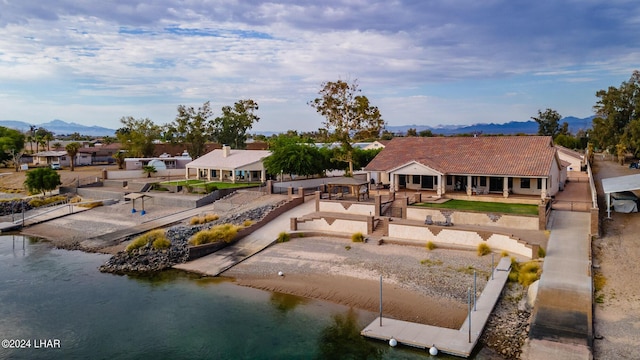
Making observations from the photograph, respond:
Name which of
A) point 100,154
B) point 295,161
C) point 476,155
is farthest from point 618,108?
point 100,154

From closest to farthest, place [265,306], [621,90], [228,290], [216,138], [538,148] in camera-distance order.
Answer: [265,306]
[228,290]
[538,148]
[621,90]
[216,138]

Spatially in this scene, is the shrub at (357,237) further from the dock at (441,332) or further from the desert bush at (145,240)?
the desert bush at (145,240)

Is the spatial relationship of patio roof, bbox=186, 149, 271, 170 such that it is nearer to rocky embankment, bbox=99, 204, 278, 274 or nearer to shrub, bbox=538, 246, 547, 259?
rocky embankment, bbox=99, 204, 278, 274

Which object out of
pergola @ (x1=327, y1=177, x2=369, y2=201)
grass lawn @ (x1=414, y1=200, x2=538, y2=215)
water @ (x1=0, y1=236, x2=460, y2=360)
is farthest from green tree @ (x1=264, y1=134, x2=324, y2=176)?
water @ (x1=0, y1=236, x2=460, y2=360)

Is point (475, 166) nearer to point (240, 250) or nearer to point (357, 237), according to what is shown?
point (357, 237)

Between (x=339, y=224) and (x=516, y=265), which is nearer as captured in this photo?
(x=516, y=265)

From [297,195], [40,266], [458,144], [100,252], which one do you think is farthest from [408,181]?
[40,266]

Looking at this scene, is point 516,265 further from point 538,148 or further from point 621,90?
point 621,90
